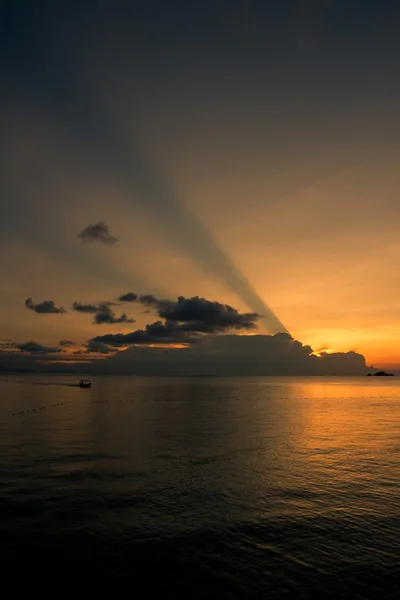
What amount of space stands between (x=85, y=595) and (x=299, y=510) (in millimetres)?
22662

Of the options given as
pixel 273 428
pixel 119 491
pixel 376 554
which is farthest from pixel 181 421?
pixel 376 554

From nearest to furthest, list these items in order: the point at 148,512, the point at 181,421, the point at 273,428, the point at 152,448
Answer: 1. the point at 148,512
2. the point at 152,448
3. the point at 273,428
4. the point at 181,421

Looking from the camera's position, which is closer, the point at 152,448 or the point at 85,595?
the point at 85,595

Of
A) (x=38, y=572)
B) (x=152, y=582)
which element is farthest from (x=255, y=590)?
(x=38, y=572)

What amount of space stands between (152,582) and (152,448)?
1807 inches

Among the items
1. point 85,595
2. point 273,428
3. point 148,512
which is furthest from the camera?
point 273,428

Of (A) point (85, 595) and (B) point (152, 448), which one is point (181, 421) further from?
(A) point (85, 595)

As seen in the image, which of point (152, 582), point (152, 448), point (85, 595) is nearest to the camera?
point (85, 595)

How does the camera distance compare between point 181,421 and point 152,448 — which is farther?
point 181,421

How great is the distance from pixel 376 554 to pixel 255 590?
36.6 ft

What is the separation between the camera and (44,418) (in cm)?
11669

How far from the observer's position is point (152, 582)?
94.2 feet

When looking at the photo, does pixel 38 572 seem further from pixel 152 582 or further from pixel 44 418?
pixel 44 418

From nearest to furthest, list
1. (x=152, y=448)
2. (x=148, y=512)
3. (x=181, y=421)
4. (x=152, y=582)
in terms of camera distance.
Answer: (x=152, y=582)
(x=148, y=512)
(x=152, y=448)
(x=181, y=421)
